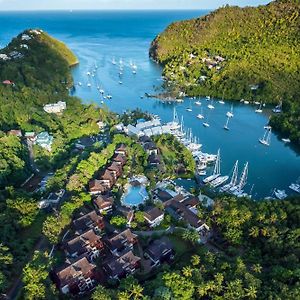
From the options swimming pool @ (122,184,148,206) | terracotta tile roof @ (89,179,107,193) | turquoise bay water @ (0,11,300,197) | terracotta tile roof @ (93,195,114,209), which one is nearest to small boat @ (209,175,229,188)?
turquoise bay water @ (0,11,300,197)

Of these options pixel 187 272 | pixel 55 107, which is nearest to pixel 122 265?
pixel 187 272

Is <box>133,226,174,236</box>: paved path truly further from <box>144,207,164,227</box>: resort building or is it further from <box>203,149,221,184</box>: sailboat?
<box>203,149,221,184</box>: sailboat

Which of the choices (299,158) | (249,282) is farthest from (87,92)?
(249,282)

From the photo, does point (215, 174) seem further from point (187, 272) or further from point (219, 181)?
point (187, 272)

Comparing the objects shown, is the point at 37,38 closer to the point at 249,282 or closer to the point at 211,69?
the point at 211,69

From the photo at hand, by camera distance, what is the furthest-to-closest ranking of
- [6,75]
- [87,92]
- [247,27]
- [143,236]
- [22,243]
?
[247,27]
[87,92]
[6,75]
[143,236]
[22,243]

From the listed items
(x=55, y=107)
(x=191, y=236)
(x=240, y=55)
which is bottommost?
(x=191, y=236)
